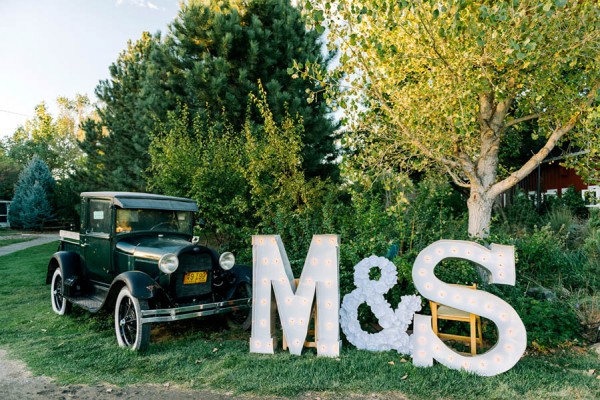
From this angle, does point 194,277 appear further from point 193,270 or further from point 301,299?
point 301,299

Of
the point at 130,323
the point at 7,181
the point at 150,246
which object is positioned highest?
the point at 7,181

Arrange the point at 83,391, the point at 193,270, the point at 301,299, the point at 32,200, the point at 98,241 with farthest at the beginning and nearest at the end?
the point at 32,200 → the point at 98,241 → the point at 193,270 → the point at 301,299 → the point at 83,391

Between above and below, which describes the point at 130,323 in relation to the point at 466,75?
below

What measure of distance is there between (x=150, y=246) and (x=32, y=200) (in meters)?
25.4

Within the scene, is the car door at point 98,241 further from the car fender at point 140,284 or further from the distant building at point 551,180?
the distant building at point 551,180

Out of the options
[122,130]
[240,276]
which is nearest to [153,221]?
[240,276]

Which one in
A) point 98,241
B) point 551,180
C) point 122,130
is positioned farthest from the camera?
point 551,180

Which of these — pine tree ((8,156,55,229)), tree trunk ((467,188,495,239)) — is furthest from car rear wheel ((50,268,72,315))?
pine tree ((8,156,55,229))

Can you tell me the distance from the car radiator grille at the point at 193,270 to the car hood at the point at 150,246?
186 mm

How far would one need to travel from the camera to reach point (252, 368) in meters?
4.49

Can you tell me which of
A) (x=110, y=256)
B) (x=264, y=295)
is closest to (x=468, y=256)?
(x=264, y=295)

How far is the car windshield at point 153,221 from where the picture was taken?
624 centimetres

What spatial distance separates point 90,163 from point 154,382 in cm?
1566

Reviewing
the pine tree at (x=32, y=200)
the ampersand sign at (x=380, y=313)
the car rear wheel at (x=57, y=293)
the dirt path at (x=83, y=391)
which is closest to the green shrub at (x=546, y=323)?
the ampersand sign at (x=380, y=313)
